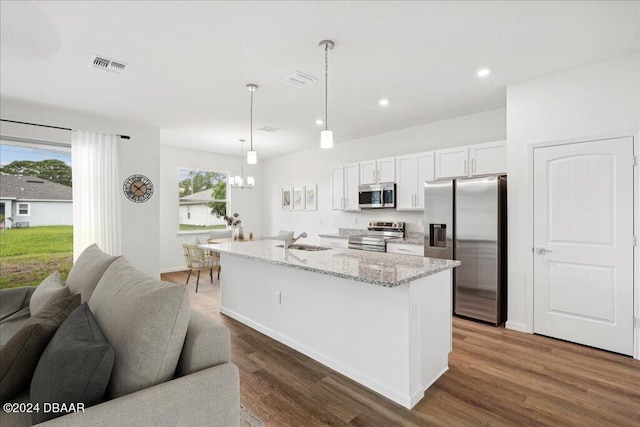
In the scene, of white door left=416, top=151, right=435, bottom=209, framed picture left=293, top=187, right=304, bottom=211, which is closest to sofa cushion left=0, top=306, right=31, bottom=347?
white door left=416, top=151, right=435, bottom=209

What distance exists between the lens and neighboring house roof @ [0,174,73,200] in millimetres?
4199

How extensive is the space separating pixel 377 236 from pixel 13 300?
4477mm

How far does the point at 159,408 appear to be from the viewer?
1.12 metres

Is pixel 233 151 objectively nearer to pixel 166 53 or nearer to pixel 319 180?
pixel 319 180

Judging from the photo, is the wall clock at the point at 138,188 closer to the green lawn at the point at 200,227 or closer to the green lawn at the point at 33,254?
the green lawn at the point at 33,254

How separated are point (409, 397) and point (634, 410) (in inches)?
57.5

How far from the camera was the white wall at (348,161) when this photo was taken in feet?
15.0

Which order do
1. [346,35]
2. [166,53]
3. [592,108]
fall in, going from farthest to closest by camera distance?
1. [592,108]
2. [166,53]
3. [346,35]

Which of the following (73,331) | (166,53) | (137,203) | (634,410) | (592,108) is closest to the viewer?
(73,331)

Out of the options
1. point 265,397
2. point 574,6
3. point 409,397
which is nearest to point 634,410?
point 409,397

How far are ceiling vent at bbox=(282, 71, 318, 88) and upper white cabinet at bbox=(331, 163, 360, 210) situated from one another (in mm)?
2510

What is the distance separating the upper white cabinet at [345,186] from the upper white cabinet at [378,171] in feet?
0.49

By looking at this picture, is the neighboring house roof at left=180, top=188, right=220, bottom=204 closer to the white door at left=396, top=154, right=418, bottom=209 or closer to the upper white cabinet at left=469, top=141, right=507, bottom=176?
the white door at left=396, top=154, right=418, bottom=209

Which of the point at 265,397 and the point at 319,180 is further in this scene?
the point at 319,180
